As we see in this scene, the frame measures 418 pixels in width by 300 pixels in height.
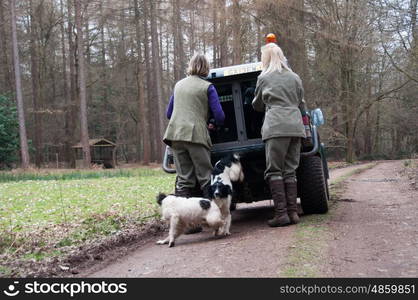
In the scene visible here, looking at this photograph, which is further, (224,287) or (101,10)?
(101,10)

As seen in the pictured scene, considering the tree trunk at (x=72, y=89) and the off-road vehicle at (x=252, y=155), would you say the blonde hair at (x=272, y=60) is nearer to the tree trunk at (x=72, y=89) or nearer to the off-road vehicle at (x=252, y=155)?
the off-road vehicle at (x=252, y=155)

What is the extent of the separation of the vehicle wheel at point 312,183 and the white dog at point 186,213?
1.51 metres

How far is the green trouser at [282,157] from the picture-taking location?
5.64 meters

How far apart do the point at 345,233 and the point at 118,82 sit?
117ft

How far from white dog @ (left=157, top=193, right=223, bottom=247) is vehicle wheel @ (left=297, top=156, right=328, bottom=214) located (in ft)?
4.95

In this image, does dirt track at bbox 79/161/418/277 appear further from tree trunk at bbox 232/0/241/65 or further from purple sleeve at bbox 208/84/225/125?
tree trunk at bbox 232/0/241/65

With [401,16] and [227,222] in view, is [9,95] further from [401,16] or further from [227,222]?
[227,222]

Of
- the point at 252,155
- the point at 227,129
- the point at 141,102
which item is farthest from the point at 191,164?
the point at 141,102

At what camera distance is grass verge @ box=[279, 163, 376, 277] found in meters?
3.61

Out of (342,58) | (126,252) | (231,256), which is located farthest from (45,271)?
(342,58)

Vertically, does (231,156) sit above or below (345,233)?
above

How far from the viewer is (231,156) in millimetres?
5848

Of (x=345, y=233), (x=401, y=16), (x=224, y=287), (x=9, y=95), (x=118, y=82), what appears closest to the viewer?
(x=224, y=287)

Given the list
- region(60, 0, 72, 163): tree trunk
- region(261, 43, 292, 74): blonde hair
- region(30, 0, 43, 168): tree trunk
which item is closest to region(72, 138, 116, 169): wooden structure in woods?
region(60, 0, 72, 163): tree trunk
